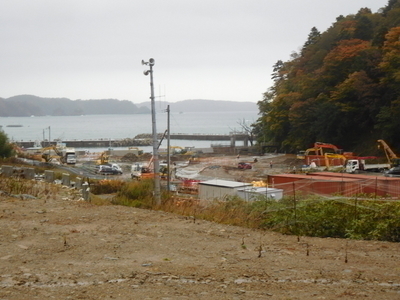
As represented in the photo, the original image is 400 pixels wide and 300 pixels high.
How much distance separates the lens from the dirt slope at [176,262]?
5.36 m

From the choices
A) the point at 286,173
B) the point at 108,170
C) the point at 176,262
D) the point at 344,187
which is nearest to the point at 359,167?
the point at 286,173

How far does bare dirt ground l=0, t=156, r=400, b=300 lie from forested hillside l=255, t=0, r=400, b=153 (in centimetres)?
3839

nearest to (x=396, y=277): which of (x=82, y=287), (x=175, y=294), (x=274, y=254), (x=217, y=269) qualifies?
(x=274, y=254)

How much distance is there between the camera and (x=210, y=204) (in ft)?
36.9

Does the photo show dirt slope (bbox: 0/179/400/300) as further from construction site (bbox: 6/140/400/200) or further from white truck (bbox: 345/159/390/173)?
white truck (bbox: 345/159/390/173)

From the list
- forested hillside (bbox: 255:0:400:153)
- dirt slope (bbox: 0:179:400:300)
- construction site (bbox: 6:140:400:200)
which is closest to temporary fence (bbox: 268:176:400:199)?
construction site (bbox: 6:140:400:200)

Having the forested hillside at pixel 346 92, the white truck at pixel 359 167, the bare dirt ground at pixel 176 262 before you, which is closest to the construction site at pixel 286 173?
the white truck at pixel 359 167

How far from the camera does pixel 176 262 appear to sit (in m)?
6.43

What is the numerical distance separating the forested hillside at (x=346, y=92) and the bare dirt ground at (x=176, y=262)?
38.4m

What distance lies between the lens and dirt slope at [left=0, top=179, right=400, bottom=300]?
536cm

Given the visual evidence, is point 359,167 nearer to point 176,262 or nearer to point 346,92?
point 346,92

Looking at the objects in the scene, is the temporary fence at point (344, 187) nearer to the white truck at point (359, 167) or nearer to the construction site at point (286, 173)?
the construction site at point (286, 173)

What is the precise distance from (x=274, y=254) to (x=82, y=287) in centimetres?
284

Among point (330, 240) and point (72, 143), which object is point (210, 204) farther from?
point (72, 143)
